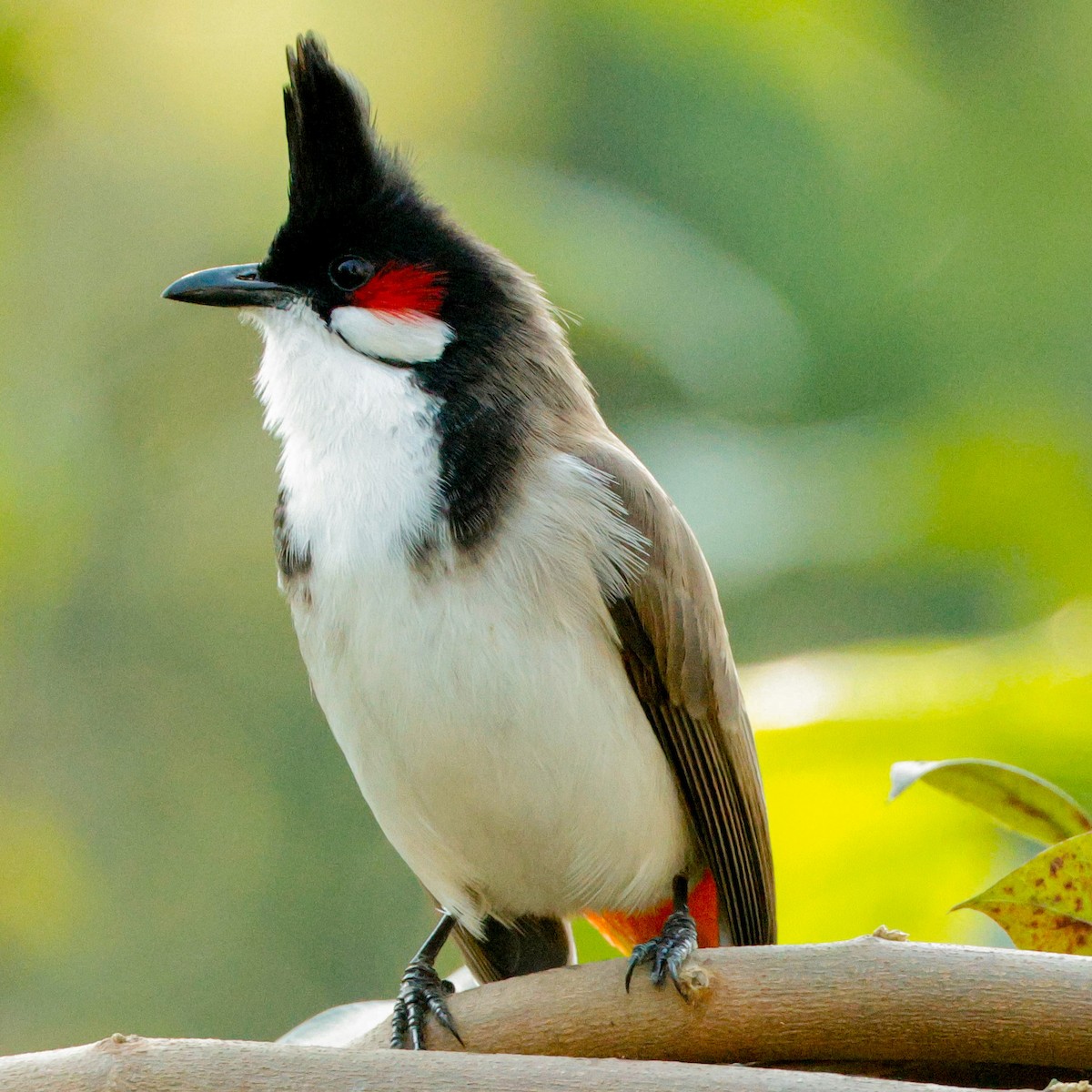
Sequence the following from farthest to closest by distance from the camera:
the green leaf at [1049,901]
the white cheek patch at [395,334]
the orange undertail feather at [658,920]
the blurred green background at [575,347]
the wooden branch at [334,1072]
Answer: the blurred green background at [575,347] → the orange undertail feather at [658,920] → the white cheek patch at [395,334] → the green leaf at [1049,901] → the wooden branch at [334,1072]

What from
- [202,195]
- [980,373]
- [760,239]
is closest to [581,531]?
[980,373]

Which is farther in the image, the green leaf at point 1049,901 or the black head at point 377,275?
the black head at point 377,275

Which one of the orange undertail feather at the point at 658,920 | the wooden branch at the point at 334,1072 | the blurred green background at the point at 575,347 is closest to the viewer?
the wooden branch at the point at 334,1072

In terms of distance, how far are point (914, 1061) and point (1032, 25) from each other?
285 centimetres

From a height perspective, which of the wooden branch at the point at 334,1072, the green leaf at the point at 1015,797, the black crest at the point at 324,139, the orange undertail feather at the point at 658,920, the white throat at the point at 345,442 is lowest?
the wooden branch at the point at 334,1072

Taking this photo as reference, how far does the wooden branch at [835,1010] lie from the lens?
123cm

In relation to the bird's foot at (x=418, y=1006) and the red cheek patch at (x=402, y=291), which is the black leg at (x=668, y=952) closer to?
the bird's foot at (x=418, y=1006)

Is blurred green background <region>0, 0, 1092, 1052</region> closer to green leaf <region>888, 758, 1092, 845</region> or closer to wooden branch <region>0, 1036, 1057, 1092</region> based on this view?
green leaf <region>888, 758, 1092, 845</region>

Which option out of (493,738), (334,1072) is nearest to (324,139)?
(493,738)

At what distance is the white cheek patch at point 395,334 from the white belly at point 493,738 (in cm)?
30

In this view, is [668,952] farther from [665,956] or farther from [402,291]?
[402,291]

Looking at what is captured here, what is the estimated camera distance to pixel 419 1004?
1.65 m

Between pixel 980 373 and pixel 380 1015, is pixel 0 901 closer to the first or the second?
pixel 380 1015

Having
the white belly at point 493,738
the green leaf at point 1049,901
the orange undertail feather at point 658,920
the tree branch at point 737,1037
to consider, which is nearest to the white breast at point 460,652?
the white belly at point 493,738
